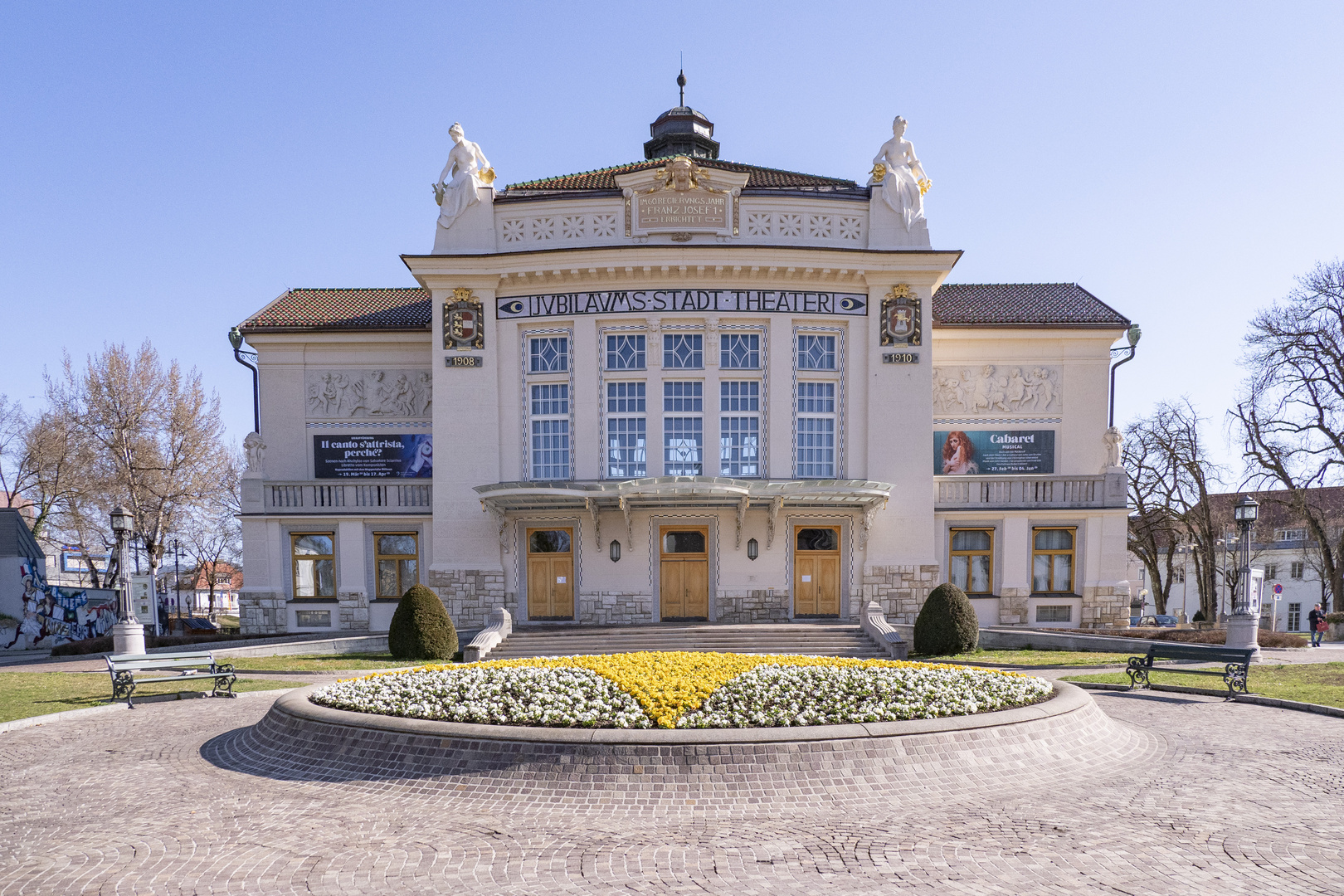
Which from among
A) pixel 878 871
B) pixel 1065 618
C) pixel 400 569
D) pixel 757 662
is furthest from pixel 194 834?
pixel 1065 618

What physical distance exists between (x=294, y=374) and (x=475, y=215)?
29.2ft

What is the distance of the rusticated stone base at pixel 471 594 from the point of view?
24219 mm

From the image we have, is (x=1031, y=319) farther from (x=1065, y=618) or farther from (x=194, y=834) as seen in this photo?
(x=194, y=834)

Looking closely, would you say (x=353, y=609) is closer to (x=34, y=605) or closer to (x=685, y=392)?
(x=685, y=392)

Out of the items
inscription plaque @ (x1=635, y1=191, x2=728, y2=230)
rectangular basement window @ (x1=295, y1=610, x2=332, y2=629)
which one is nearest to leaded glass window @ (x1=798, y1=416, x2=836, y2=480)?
inscription plaque @ (x1=635, y1=191, x2=728, y2=230)

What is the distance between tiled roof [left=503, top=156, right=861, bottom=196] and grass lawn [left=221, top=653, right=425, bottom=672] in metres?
14.7

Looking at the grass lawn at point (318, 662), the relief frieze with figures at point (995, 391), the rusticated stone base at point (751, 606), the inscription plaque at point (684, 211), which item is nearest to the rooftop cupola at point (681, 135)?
the inscription plaque at point (684, 211)

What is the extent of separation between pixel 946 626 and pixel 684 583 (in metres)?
7.69

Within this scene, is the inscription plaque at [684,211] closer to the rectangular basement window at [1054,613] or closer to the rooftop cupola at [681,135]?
the rooftop cupola at [681,135]

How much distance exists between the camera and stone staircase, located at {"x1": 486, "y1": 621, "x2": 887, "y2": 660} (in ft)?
68.4

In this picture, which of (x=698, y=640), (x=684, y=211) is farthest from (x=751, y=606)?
(x=684, y=211)

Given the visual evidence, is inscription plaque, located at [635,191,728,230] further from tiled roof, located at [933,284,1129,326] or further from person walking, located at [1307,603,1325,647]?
person walking, located at [1307,603,1325,647]

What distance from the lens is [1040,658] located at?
66.3 feet

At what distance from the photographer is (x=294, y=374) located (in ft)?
90.9
